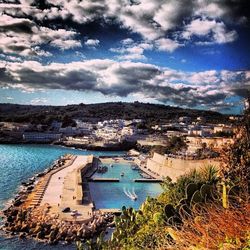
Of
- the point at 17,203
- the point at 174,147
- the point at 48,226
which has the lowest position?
the point at 17,203

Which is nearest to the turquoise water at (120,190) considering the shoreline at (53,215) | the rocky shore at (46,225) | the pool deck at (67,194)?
the pool deck at (67,194)

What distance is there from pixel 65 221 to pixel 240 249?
1602 centimetres

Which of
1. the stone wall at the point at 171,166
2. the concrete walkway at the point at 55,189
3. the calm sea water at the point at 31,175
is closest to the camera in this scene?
the calm sea water at the point at 31,175

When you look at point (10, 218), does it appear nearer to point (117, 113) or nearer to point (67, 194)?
point (67, 194)

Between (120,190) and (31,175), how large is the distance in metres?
9.72

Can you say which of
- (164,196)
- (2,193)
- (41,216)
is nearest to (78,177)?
(2,193)

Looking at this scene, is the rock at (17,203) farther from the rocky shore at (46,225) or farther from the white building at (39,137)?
the white building at (39,137)

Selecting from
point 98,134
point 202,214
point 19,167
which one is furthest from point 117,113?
point 202,214

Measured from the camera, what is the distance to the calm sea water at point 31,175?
16.3m

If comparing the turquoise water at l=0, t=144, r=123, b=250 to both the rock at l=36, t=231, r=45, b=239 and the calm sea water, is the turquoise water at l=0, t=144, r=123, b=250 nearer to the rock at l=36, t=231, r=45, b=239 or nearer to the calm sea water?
the calm sea water

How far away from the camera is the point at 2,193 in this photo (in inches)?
1042

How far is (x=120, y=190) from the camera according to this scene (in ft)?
98.1

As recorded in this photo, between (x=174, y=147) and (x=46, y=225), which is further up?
(x=174, y=147)

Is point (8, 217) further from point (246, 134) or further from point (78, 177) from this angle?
point (246, 134)
